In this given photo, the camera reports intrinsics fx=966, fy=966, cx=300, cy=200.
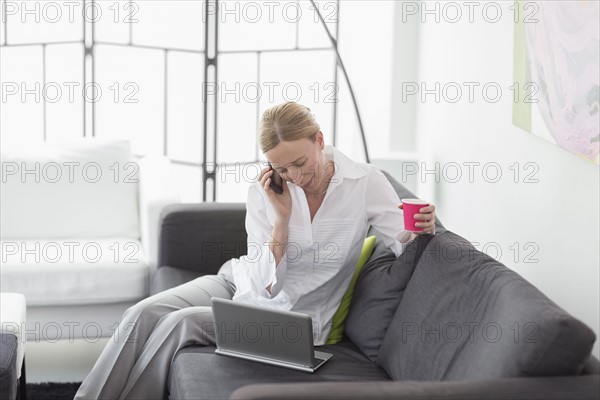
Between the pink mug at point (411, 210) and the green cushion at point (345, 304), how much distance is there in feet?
1.05

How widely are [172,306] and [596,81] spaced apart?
4.91ft

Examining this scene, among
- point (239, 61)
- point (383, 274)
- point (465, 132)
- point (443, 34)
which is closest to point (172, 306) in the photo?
point (383, 274)

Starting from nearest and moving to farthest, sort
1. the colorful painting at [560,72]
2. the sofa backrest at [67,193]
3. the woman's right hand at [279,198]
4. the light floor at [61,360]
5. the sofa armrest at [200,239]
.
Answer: the colorful painting at [560,72], the woman's right hand at [279,198], the light floor at [61,360], the sofa armrest at [200,239], the sofa backrest at [67,193]

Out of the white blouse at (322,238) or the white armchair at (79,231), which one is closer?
the white blouse at (322,238)

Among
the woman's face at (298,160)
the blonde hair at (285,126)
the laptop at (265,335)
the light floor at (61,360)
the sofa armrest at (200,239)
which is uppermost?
the blonde hair at (285,126)

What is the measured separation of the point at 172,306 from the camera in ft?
10.3

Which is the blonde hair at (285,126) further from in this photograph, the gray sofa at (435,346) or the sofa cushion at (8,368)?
the sofa cushion at (8,368)

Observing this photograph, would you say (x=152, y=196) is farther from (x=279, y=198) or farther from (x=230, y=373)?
Result: (x=230, y=373)

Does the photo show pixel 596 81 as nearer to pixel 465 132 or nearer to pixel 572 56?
pixel 572 56

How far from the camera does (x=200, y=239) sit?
3893 mm

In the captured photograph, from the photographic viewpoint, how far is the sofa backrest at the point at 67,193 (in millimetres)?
4238

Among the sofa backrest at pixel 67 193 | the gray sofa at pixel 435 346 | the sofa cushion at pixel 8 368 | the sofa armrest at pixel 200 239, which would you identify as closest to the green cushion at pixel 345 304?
the gray sofa at pixel 435 346

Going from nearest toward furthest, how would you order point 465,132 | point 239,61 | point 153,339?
point 153,339, point 465,132, point 239,61

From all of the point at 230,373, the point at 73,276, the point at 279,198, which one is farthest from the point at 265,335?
the point at 73,276
